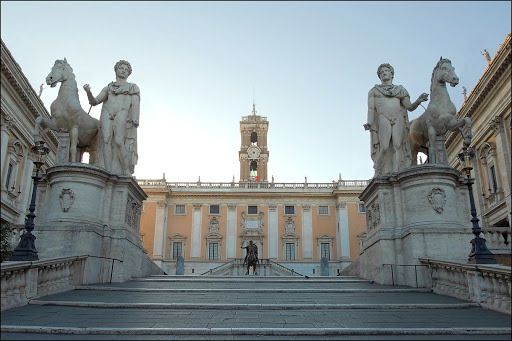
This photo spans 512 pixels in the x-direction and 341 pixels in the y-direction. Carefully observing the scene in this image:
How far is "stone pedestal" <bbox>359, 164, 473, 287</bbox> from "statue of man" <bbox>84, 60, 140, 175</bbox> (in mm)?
7541

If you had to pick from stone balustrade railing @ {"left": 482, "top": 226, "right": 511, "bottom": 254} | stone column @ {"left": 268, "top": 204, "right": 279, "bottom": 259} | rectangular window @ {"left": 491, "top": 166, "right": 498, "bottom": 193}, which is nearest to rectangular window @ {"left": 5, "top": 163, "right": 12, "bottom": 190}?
stone balustrade railing @ {"left": 482, "top": 226, "right": 511, "bottom": 254}

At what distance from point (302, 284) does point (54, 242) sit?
6.46 metres

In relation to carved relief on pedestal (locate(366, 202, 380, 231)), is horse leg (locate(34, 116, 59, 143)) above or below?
above

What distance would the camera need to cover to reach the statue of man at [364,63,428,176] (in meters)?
13.8

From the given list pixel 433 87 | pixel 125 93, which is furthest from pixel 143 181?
pixel 433 87

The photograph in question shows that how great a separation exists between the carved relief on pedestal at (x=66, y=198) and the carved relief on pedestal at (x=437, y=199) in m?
9.57

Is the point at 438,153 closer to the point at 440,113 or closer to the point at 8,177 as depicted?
the point at 440,113

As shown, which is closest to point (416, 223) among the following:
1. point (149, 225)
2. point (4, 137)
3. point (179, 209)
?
point (4, 137)

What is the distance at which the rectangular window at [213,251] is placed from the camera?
53.7m

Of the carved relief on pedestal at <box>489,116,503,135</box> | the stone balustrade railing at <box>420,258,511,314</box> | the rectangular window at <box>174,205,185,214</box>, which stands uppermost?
the carved relief on pedestal at <box>489,116,503,135</box>

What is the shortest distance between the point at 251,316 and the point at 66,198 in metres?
7.25

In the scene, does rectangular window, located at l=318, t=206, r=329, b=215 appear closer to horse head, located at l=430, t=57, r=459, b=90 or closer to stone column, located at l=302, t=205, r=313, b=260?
stone column, located at l=302, t=205, r=313, b=260

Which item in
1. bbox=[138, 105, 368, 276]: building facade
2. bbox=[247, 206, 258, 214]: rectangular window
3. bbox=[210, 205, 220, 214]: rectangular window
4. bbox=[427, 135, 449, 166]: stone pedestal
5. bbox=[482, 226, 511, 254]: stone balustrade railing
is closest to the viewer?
bbox=[482, 226, 511, 254]: stone balustrade railing

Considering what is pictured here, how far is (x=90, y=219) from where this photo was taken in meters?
12.6
